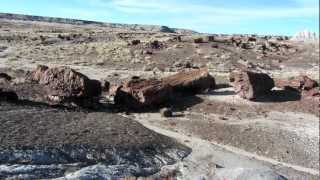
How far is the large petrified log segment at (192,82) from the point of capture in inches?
1241

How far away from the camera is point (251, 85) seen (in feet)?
102

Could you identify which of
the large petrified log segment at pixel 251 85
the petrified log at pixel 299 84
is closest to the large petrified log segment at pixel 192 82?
the large petrified log segment at pixel 251 85

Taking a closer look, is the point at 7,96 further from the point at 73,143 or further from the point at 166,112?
the point at 166,112

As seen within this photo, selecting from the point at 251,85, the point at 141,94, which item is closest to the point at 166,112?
the point at 141,94

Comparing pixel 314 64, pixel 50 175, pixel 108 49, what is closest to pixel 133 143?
pixel 50 175

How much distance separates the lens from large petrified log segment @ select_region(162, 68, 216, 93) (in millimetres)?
31516

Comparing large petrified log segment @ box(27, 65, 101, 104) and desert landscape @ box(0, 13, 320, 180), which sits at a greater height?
large petrified log segment @ box(27, 65, 101, 104)

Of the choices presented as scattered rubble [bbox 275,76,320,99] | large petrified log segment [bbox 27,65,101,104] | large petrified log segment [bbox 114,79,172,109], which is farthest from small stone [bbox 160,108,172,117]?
scattered rubble [bbox 275,76,320,99]

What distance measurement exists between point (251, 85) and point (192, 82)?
3.03 metres

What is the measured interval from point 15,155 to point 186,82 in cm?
1561

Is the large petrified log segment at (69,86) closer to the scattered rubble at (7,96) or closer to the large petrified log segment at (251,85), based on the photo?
the scattered rubble at (7,96)

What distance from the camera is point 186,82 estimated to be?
31781mm

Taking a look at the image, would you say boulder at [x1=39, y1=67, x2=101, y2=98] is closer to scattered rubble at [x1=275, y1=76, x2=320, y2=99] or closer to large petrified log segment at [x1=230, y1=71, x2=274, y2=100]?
large petrified log segment at [x1=230, y1=71, x2=274, y2=100]

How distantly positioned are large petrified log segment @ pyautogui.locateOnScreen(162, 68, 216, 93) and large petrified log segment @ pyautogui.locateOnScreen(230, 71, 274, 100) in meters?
1.48
